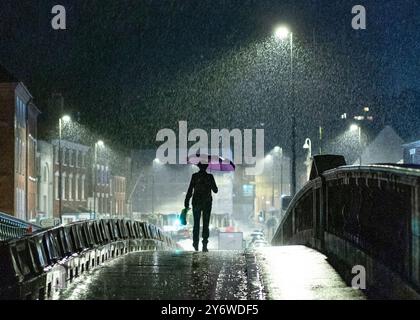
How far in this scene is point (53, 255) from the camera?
938 centimetres

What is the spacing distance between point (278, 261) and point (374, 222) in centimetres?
318

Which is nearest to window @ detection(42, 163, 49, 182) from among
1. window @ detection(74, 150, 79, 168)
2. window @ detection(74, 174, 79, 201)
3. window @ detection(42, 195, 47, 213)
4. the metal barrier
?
window @ detection(42, 195, 47, 213)

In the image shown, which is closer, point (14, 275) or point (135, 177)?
point (14, 275)

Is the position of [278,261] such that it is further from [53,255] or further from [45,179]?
[45,179]

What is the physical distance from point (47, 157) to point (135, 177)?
34.0 m

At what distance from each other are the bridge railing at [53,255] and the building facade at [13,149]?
1436 inches

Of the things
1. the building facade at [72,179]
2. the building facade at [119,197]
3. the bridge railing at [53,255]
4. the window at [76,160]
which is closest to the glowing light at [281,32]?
the bridge railing at [53,255]

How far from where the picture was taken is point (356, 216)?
31.9ft

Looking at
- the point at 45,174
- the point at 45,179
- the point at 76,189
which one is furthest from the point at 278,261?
the point at 76,189

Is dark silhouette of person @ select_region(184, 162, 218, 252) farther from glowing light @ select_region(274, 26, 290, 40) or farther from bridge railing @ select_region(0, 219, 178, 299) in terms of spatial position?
glowing light @ select_region(274, 26, 290, 40)

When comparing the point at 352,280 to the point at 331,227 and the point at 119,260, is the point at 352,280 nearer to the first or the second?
the point at 331,227

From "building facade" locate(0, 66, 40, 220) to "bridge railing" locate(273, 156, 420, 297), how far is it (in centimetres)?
3962

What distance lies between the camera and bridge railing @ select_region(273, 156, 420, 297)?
6.47 m
